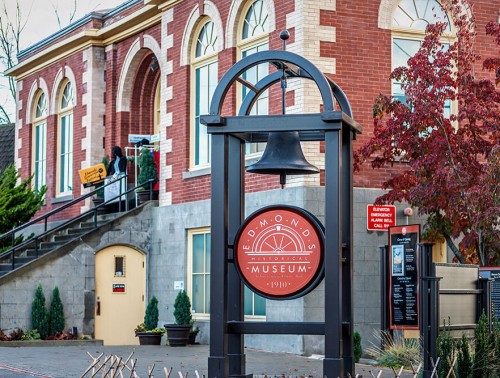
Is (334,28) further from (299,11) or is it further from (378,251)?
(378,251)

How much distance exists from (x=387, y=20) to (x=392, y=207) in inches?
137

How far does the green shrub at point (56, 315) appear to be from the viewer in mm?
23078

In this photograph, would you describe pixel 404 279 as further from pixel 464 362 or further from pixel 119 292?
pixel 119 292

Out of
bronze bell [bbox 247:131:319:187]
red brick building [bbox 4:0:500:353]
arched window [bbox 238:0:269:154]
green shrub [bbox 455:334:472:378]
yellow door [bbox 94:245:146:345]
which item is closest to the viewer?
bronze bell [bbox 247:131:319:187]

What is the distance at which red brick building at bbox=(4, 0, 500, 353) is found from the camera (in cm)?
1969

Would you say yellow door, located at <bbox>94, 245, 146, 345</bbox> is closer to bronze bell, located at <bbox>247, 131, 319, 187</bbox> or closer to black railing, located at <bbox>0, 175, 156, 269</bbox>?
black railing, located at <bbox>0, 175, 156, 269</bbox>

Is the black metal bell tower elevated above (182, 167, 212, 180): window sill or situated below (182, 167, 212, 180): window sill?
below

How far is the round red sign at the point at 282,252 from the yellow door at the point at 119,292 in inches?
569

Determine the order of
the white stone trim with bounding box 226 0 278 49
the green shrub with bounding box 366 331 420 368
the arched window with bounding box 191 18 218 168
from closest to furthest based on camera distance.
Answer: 1. the green shrub with bounding box 366 331 420 368
2. the white stone trim with bounding box 226 0 278 49
3. the arched window with bounding box 191 18 218 168

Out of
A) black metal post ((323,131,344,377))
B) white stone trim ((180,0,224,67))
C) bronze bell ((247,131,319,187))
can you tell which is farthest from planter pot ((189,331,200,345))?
black metal post ((323,131,344,377))

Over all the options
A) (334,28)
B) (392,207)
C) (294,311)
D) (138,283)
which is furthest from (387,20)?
(138,283)

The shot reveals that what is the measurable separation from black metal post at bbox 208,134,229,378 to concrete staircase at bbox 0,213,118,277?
14082mm

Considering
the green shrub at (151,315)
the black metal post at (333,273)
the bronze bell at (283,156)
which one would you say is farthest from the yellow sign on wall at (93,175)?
the black metal post at (333,273)

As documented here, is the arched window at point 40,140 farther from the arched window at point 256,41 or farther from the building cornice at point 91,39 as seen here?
the arched window at point 256,41
